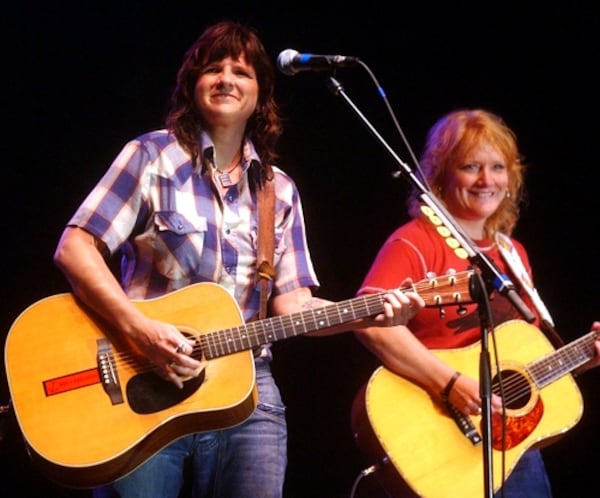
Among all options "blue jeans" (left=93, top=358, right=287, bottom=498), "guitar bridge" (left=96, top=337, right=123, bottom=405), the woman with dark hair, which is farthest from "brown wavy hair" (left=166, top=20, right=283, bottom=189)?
"blue jeans" (left=93, top=358, right=287, bottom=498)

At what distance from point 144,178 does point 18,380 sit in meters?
0.83

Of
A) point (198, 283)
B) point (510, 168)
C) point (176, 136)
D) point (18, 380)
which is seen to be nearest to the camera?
point (18, 380)

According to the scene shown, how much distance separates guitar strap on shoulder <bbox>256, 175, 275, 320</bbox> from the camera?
298 cm

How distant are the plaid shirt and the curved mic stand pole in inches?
25.8

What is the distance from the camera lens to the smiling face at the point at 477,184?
3801 millimetres

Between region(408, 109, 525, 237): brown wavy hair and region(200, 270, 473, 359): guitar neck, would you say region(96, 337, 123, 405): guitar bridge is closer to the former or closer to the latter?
region(200, 270, 473, 359): guitar neck

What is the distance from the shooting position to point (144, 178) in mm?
2910

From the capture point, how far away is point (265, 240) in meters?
3.03

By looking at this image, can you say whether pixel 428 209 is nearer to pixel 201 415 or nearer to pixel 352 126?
pixel 201 415

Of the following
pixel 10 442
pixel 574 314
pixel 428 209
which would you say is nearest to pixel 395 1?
pixel 574 314

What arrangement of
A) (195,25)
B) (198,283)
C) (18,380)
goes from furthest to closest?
1. (195,25)
2. (198,283)
3. (18,380)

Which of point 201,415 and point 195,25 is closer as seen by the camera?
point 201,415

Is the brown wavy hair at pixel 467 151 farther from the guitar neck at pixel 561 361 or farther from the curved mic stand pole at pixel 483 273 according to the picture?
the curved mic stand pole at pixel 483 273

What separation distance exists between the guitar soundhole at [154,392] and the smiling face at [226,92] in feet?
3.44
